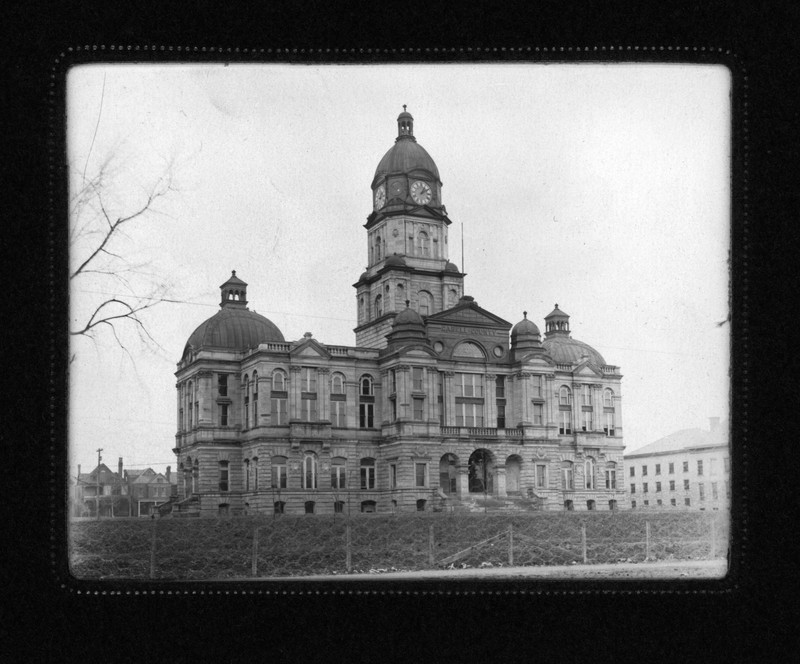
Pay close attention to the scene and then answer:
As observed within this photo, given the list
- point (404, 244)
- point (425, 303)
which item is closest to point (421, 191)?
point (404, 244)

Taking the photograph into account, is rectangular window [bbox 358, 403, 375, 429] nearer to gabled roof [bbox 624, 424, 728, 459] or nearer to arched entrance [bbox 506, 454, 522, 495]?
arched entrance [bbox 506, 454, 522, 495]

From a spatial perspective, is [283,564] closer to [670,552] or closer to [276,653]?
[276,653]

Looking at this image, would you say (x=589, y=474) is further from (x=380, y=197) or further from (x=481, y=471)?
(x=380, y=197)

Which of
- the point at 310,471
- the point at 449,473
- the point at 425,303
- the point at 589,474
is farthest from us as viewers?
the point at 425,303

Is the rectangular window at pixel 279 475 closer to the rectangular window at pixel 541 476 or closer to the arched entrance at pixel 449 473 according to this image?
the arched entrance at pixel 449 473

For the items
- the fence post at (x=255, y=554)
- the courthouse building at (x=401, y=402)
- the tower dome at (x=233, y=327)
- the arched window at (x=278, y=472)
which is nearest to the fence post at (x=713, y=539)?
the courthouse building at (x=401, y=402)

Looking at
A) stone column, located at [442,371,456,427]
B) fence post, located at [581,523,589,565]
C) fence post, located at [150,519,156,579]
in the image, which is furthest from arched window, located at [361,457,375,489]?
fence post, located at [150,519,156,579]
